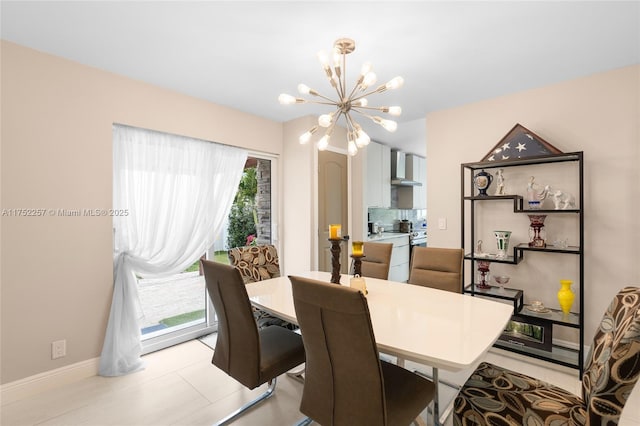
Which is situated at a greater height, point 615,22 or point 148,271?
point 615,22

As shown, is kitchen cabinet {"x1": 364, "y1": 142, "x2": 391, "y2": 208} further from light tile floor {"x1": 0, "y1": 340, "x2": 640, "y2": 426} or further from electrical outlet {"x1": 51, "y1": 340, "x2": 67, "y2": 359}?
electrical outlet {"x1": 51, "y1": 340, "x2": 67, "y2": 359}

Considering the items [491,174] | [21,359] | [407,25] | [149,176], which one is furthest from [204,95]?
[491,174]

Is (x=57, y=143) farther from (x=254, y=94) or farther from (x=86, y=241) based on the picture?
(x=254, y=94)

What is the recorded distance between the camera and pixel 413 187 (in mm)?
Answer: 6219

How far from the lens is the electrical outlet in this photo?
2269mm

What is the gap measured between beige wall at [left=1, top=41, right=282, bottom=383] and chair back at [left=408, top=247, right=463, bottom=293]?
2.56 m

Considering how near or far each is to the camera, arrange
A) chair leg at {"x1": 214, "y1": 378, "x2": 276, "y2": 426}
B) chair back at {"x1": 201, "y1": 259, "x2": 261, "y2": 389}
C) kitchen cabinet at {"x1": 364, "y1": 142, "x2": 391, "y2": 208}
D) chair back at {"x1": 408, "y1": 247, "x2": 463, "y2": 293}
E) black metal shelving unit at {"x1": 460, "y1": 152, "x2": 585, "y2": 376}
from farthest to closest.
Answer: kitchen cabinet at {"x1": 364, "y1": 142, "x2": 391, "y2": 208}
black metal shelving unit at {"x1": 460, "y1": 152, "x2": 585, "y2": 376}
chair back at {"x1": 408, "y1": 247, "x2": 463, "y2": 293}
chair leg at {"x1": 214, "y1": 378, "x2": 276, "y2": 426}
chair back at {"x1": 201, "y1": 259, "x2": 261, "y2": 389}

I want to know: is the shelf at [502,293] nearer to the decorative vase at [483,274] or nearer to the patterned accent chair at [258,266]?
the decorative vase at [483,274]

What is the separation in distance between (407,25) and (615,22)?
1.28 metres

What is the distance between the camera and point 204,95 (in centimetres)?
305

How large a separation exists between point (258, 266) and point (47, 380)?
1.71 m

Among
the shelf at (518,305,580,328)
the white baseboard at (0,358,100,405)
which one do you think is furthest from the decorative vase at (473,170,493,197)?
the white baseboard at (0,358,100,405)

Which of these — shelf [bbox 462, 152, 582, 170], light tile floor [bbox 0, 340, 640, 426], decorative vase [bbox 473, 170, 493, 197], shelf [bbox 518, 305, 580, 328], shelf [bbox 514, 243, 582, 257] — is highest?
shelf [bbox 462, 152, 582, 170]

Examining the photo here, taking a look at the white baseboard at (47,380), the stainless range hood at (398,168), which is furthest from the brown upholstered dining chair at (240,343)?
the stainless range hood at (398,168)
